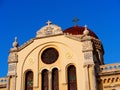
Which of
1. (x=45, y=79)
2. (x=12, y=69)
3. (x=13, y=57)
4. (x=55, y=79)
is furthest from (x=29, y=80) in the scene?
(x=13, y=57)

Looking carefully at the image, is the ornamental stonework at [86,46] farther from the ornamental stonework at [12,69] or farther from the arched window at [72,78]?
the ornamental stonework at [12,69]

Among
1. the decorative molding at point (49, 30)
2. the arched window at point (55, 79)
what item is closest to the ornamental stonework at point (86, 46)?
the decorative molding at point (49, 30)

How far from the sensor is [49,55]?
30.1 m

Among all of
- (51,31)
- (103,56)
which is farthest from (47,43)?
(103,56)

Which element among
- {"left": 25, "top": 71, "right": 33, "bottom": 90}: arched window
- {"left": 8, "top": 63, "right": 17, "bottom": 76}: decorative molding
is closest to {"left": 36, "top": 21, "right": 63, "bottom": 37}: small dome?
{"left": 8, "top": 63, "right": 17, "bottom": 76}: decorative molding

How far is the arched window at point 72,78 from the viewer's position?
92.2ft

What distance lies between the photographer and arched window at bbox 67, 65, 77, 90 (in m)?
28.1

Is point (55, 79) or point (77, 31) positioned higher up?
point (77, 31)

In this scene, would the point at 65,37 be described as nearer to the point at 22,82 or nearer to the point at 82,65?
the point at 82,65

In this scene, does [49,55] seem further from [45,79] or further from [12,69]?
[12,69]

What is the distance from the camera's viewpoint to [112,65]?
28.8 m

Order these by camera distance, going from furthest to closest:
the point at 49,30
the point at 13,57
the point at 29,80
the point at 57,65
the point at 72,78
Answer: the point at 49,30 → the point at 13,57 → the point at 29,80 → the point at 57,65 → the point at 72,78

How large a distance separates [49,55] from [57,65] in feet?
4.92

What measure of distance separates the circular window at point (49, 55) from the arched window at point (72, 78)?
1805mm
